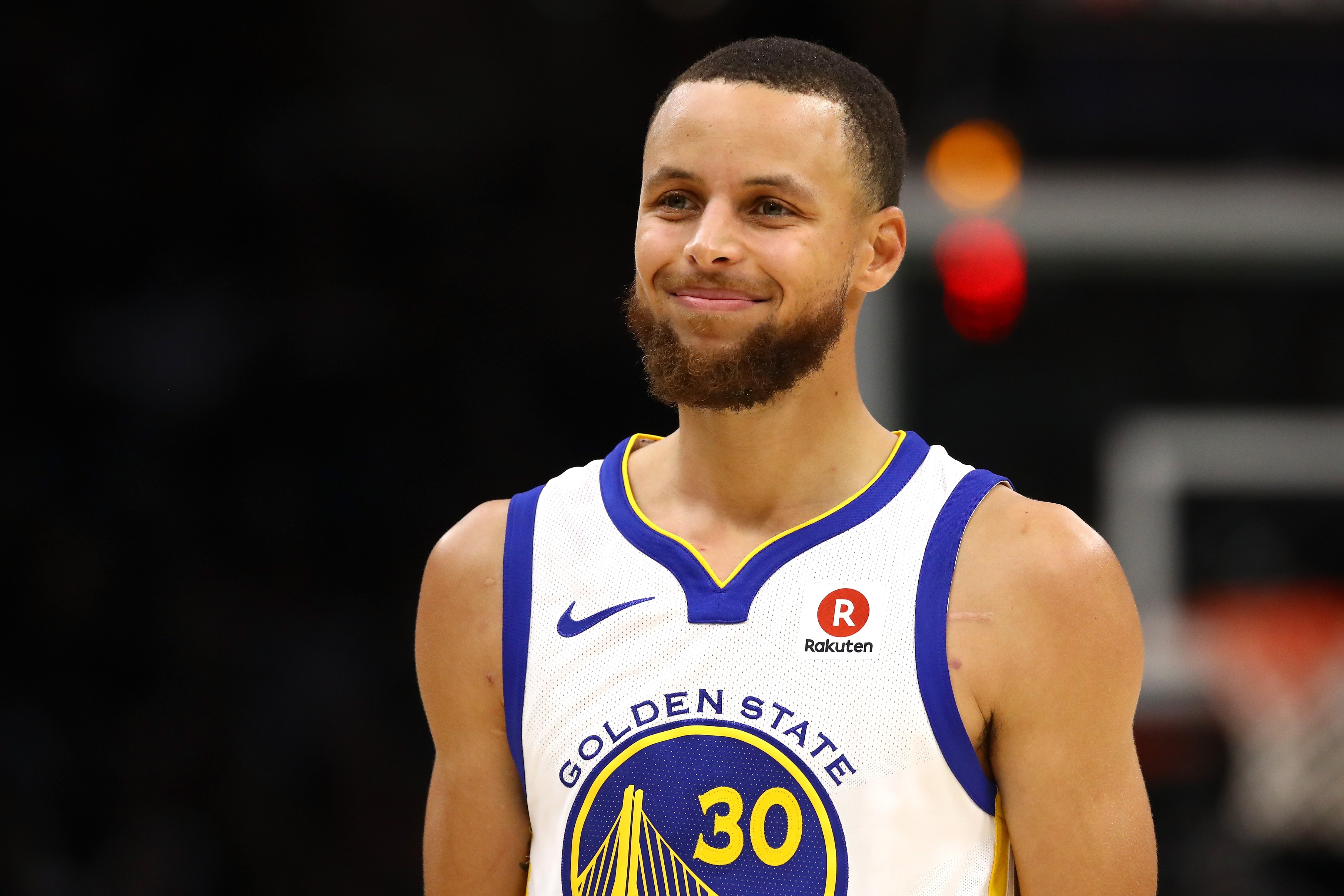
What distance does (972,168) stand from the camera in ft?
28.2

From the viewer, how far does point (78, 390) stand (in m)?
8.10

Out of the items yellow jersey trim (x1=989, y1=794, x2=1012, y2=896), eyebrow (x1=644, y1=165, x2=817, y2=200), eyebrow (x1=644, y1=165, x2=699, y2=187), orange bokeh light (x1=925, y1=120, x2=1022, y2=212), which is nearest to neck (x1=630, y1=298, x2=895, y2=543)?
eyebrow (x1=644, y1=165, x2=817, y2=200)

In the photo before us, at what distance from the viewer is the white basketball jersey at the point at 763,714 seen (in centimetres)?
222

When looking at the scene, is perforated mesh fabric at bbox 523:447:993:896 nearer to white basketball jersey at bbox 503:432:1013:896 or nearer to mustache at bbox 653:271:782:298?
white basketball jersey at bbox 503:432:1013:896

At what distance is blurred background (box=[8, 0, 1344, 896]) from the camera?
24.0 ft

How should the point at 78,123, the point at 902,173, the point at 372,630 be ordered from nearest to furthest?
1. the point at 902,173
2. the point at 372,630
3. the point at 78,123

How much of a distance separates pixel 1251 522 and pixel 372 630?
220 inches

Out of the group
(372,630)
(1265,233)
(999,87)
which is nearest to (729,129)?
(372,630)

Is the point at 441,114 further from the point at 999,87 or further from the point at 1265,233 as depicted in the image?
the point at 1265,233

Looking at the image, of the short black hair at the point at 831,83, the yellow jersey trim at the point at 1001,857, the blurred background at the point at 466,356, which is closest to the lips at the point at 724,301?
the short black hair at the point at 831,83

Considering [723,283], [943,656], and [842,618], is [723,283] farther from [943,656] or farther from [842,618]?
[943,656]

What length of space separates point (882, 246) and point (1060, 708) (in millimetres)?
751

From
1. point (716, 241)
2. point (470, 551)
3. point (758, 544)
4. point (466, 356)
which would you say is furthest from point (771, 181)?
point (466, 356)

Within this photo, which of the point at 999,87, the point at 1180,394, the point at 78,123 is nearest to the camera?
Result: the point at 78,123
